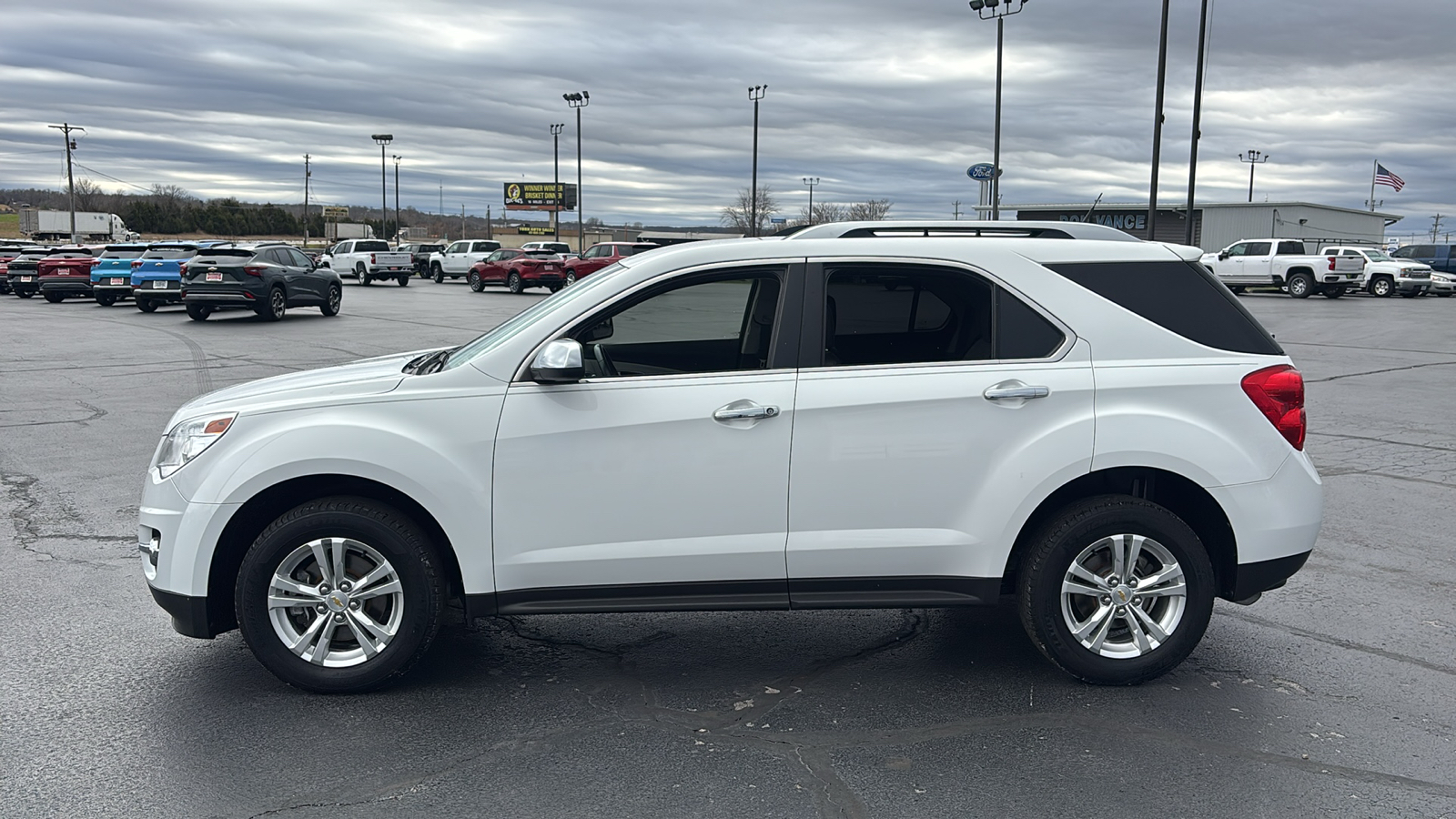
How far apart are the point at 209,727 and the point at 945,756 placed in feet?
8.71

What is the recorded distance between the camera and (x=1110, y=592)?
4.45 metres

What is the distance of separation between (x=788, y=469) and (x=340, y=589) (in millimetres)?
1783

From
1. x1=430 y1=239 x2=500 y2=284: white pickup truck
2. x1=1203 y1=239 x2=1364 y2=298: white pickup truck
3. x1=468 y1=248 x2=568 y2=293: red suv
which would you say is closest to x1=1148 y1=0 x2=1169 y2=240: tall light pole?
x1=1203 y1=239 x2=1364 y2=298: white pickup truck

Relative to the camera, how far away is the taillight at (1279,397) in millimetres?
4477

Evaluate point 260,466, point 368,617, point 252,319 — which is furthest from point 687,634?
point 252,319

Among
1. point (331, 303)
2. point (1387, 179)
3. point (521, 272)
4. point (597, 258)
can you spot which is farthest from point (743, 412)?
point (1387, 179)

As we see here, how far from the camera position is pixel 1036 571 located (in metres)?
4.43

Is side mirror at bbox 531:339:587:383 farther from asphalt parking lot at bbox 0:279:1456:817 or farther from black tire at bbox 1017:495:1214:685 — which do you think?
black tire at bbox 1017:495:1214:685

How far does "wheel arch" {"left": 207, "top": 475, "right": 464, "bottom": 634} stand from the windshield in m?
0.57

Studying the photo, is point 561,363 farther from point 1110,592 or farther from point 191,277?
point 191,277

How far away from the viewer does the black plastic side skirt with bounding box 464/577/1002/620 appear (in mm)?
4359

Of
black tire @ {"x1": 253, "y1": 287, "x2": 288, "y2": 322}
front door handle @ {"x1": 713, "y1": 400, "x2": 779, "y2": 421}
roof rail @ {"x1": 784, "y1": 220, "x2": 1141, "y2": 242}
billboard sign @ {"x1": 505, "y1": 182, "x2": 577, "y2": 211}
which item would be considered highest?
billboard sign @ {"x1": 505, "y1": 182, "x2": 577, "y2": 211}

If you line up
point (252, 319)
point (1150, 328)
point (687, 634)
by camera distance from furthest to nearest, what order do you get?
point (252, 319)
point (687, 634)
point (1150, 328)

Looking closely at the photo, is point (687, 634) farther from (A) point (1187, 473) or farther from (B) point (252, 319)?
(B) point (252, 319)
